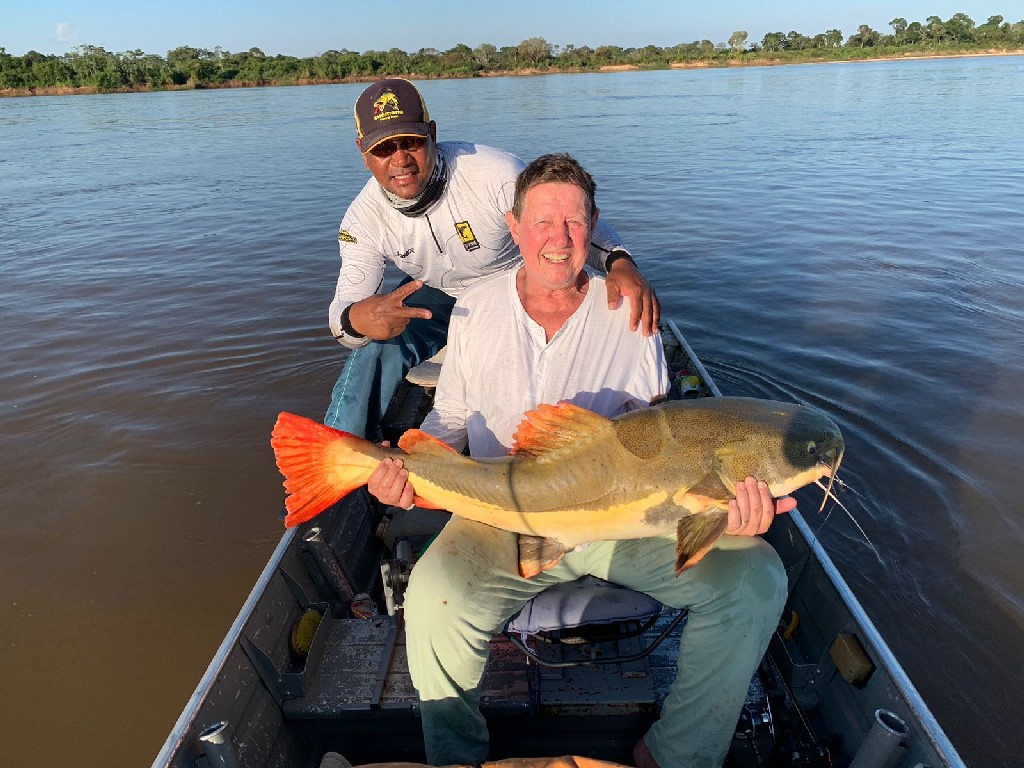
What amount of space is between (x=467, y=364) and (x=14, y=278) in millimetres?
11994

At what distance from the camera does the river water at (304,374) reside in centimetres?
402

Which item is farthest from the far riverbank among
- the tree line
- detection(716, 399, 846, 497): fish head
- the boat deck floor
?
detection(716, 399, 846, 497): fish head

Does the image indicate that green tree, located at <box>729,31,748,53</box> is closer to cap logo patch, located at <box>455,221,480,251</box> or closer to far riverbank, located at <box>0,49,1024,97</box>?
far riverbank, located at <box>0,49,1024,97</box>

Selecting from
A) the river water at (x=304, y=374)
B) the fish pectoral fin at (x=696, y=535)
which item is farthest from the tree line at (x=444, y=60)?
the fish pectoral fin at (x=696, y=535)

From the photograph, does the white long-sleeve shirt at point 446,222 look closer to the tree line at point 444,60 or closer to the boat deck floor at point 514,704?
the boat deck floor at point 514,704

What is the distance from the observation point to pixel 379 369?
482cm

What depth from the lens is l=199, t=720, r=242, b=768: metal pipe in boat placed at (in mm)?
2115

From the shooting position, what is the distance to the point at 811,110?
96.6 feet

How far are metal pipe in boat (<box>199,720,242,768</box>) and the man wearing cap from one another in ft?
6.84

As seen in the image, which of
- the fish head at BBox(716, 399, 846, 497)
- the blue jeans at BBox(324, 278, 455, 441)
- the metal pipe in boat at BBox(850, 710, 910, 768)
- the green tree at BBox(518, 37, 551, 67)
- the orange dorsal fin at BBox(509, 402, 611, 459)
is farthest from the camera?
the green tree at BBox(518, 37, 551, 67)

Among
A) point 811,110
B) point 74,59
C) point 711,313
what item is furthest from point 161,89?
point 711,313

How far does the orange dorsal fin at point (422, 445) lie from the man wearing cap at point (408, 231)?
1070 millimetres

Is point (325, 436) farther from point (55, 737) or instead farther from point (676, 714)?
point (55, 737)

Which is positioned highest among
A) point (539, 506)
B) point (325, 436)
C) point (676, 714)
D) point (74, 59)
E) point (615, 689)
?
point (74, 59)
